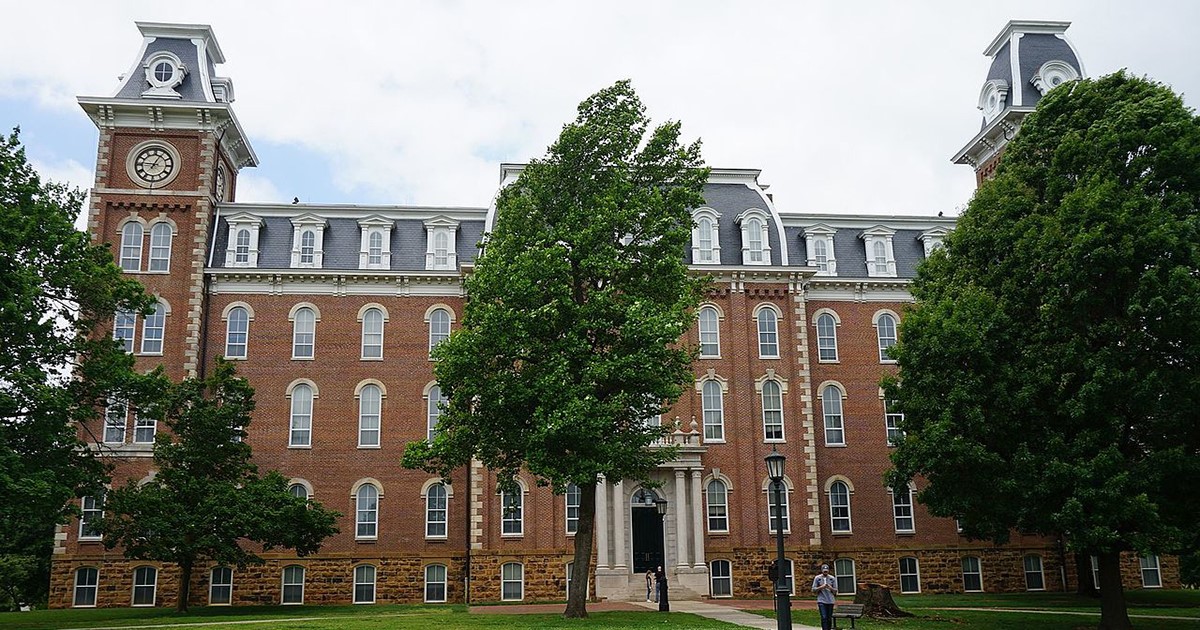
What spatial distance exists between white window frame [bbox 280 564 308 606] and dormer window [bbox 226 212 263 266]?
11901 millimetres

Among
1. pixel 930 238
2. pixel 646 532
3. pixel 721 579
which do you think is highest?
pixel 930 238

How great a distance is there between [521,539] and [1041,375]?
20185 mm

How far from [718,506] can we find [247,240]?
2139 cm

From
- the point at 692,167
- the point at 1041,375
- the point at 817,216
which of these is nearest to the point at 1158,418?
the point at 1041,375

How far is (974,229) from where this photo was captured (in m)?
27.4

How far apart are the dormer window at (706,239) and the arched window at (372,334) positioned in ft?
41.9

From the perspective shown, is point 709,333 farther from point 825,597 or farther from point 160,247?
point 160,247

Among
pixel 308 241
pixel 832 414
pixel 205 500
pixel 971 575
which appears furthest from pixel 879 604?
pixel 308 241

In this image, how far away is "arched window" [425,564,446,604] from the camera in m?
38.0

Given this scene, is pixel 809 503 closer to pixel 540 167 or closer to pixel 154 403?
pixel 540 167

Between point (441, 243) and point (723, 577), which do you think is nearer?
point (723, 577)

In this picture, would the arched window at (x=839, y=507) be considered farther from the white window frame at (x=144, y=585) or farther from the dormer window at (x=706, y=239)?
the white window frame at (x=144, y=585)

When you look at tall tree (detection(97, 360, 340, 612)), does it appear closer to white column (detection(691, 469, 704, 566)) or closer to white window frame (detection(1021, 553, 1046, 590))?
white column (detection(691, 469, 704, 566))

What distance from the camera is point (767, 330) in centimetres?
4059
